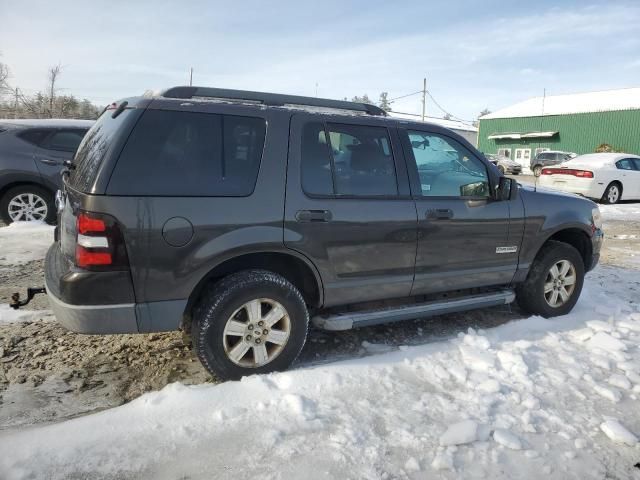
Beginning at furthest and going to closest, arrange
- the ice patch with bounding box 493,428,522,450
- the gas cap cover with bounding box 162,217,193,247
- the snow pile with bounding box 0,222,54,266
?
the snow pile with bounding box 0,222,54,266, the gas cap cover with bounding box 162,217,193,247, the ice patch with bounding box 493,428,522,450

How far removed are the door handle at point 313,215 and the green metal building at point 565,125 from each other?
124ft

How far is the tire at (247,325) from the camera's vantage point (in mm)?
3073

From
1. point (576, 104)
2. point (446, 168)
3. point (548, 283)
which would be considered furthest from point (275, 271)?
point (576, 104)

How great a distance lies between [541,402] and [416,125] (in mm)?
A: 2211

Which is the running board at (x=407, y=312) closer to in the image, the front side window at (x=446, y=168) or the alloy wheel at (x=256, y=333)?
the alloy wheel at (x=256, y=333)

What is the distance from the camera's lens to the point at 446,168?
4.04m

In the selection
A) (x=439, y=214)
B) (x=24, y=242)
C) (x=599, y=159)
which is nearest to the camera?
(x=439, y=214)

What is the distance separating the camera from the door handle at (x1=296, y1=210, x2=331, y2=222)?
3248 millimetres

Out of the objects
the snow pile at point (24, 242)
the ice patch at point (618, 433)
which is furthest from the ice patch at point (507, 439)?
the snow pile at point (24, 242)

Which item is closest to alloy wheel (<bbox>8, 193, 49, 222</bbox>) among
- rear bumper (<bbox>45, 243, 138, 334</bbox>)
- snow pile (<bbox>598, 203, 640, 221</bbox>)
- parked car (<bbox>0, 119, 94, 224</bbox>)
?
parked car (<bbox>0, 119, 94, 224</bbox>)

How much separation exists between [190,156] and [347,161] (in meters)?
1.14

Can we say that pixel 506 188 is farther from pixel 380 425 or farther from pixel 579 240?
pixel 380 425

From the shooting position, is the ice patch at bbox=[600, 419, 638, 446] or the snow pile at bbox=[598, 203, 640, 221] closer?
the ice patch at bbox=[600, 419, 638, 446]

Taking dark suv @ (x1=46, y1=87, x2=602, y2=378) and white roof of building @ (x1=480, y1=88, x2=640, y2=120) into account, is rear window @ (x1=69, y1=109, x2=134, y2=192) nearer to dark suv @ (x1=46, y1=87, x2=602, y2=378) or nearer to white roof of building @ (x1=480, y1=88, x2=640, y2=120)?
dark suv @ (x1=46, y1=87, x2=602, y2=378)
